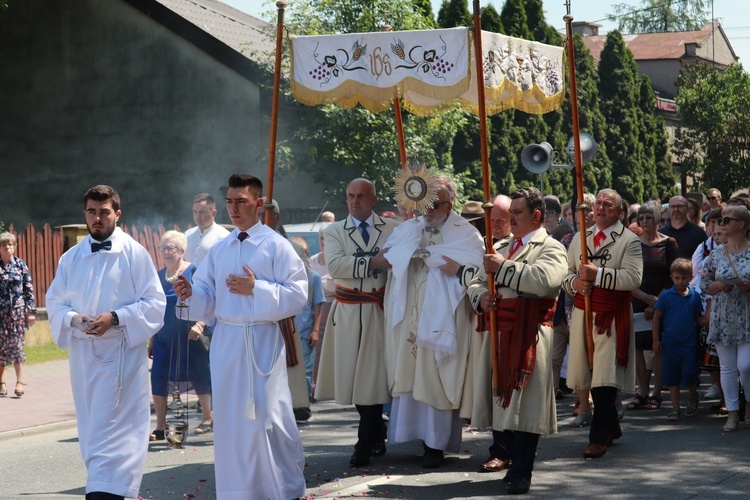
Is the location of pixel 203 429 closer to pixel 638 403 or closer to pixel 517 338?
pixel 517 338

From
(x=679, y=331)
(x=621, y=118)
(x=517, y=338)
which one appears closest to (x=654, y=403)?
(x=679, y=331)

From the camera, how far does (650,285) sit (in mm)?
10984

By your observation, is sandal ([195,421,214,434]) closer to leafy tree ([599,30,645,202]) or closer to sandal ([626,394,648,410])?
sandal ([626,394,648,410])

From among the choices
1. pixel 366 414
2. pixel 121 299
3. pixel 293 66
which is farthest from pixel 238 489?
pixel 293 66

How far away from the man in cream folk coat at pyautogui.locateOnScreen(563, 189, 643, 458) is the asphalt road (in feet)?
1.40

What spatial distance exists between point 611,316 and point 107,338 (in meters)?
3.97

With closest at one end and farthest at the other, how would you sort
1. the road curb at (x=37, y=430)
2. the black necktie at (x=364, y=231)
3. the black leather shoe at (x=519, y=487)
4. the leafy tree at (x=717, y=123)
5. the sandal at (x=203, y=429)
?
the black leather shoe at (x=519, y=487) < the black necktie at (x=364, y=231) < the sandal at (x=203, y=429) < the road curb at (x=37, y=430) < the leafy tree at (x=717, y=123)

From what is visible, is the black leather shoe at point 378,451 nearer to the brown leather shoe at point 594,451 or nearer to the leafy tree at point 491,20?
the brown leather shoe at point 594,451

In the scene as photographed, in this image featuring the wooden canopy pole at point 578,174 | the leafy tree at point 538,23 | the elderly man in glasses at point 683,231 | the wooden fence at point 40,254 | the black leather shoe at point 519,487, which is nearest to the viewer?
the black leather shoe at point 519,487

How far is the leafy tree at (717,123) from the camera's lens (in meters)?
33.8

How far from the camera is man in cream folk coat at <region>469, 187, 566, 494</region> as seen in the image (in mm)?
7344

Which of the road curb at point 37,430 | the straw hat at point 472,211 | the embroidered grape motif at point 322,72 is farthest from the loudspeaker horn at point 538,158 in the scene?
the embroidered grape motif at point 322,72

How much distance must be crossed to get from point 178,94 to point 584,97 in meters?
16.8

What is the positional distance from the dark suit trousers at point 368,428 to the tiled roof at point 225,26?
629 inches
